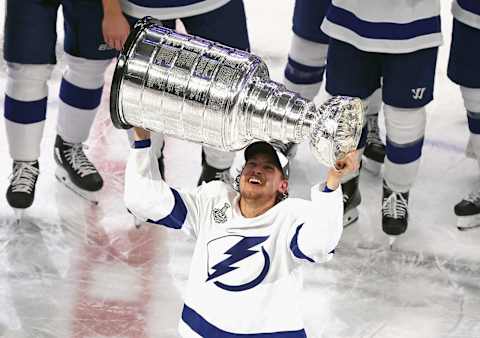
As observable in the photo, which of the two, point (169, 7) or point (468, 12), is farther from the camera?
point (468, 12)

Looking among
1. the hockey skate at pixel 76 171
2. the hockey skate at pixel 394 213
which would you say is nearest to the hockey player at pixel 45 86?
the hockey skate at pixel 76 171

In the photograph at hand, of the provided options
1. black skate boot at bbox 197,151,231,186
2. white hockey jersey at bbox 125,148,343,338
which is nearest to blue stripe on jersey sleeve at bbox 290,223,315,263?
white hockey jersey at bbox 125,148,343,338

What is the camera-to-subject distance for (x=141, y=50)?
1.99m

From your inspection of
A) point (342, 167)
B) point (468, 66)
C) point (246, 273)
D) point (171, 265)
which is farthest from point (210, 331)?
point (468, 66)

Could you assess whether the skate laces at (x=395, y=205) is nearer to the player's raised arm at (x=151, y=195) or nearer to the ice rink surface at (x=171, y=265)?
the ice rink surface at (x=171, y=265)

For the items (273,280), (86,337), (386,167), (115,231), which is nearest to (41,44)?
(115,231)

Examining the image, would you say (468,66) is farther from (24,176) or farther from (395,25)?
(24,176)

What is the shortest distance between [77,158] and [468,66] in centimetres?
103

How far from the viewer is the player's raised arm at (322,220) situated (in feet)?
6.25

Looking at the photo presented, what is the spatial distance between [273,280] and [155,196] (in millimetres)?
250

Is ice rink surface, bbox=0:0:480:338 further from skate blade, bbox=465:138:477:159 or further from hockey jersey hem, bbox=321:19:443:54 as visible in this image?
hockey jersey hem, bbox=321:19:443:54

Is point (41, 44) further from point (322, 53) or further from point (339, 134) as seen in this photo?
point (339, 134)

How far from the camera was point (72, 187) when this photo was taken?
320cm

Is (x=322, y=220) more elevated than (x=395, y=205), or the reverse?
(x=322, y=220)
